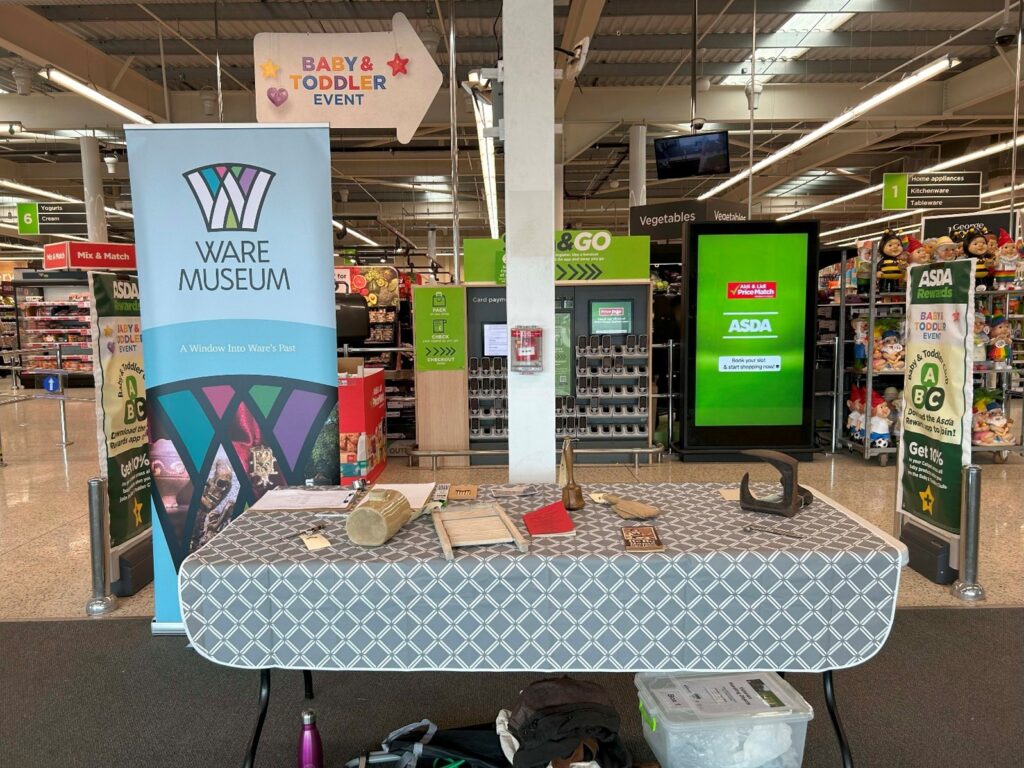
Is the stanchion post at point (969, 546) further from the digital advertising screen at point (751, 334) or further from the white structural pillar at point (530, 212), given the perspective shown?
the digital advertising screen at point (751, 334)

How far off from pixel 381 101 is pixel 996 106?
1160cm

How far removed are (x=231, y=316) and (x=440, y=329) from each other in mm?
3813

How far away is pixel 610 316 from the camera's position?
274 inches

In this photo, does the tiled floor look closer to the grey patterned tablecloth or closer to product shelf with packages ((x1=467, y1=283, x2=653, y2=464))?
product shelf with packages ((x1=467, y1=283, x2=653, y2=464))

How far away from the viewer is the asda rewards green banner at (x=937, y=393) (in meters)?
3.66

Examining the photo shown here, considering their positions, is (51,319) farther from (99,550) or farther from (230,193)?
(230,193)

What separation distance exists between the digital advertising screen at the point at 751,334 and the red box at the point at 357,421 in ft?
10.3

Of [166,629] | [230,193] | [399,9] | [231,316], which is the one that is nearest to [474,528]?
[231,316]

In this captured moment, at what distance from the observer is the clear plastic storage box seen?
2045 millimetres

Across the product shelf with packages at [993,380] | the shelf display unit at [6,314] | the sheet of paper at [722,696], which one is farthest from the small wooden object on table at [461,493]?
the shelf display unit at [6,314]

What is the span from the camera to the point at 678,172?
336 inches

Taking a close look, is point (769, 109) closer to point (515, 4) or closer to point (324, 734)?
point (515, 4)

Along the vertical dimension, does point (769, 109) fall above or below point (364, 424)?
above

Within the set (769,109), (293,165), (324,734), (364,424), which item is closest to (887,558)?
(324,734)
